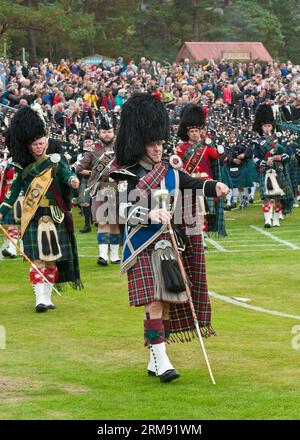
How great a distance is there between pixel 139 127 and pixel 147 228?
0.74m

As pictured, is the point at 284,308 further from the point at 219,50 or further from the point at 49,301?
the point at 219,50

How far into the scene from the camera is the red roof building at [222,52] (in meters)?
47.0

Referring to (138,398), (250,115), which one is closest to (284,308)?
(138,398)

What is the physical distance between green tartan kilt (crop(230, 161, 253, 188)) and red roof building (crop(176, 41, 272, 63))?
22.8 metres

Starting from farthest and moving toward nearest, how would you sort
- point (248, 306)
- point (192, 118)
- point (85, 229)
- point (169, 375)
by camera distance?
point (85, 229) < point (192, 118) < point (248, 306) < point (169, 375)

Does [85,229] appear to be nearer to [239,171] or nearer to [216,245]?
[216,245]

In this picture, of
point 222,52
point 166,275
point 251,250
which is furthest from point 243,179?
point 222,52

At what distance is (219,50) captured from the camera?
47.7m

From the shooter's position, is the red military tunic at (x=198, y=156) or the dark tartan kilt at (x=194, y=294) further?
the red military tunic at (x=198, y=156)

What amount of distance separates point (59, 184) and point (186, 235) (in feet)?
10.7

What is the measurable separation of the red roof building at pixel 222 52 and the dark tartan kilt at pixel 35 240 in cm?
3539

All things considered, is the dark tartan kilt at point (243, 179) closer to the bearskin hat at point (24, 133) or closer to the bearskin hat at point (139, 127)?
the bearskin hat at point (24, 133)

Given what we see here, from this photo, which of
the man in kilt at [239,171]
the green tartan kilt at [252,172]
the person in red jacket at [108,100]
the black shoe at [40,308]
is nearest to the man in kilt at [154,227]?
the black shoe at [40,308]

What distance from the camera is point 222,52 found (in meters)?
46.9
